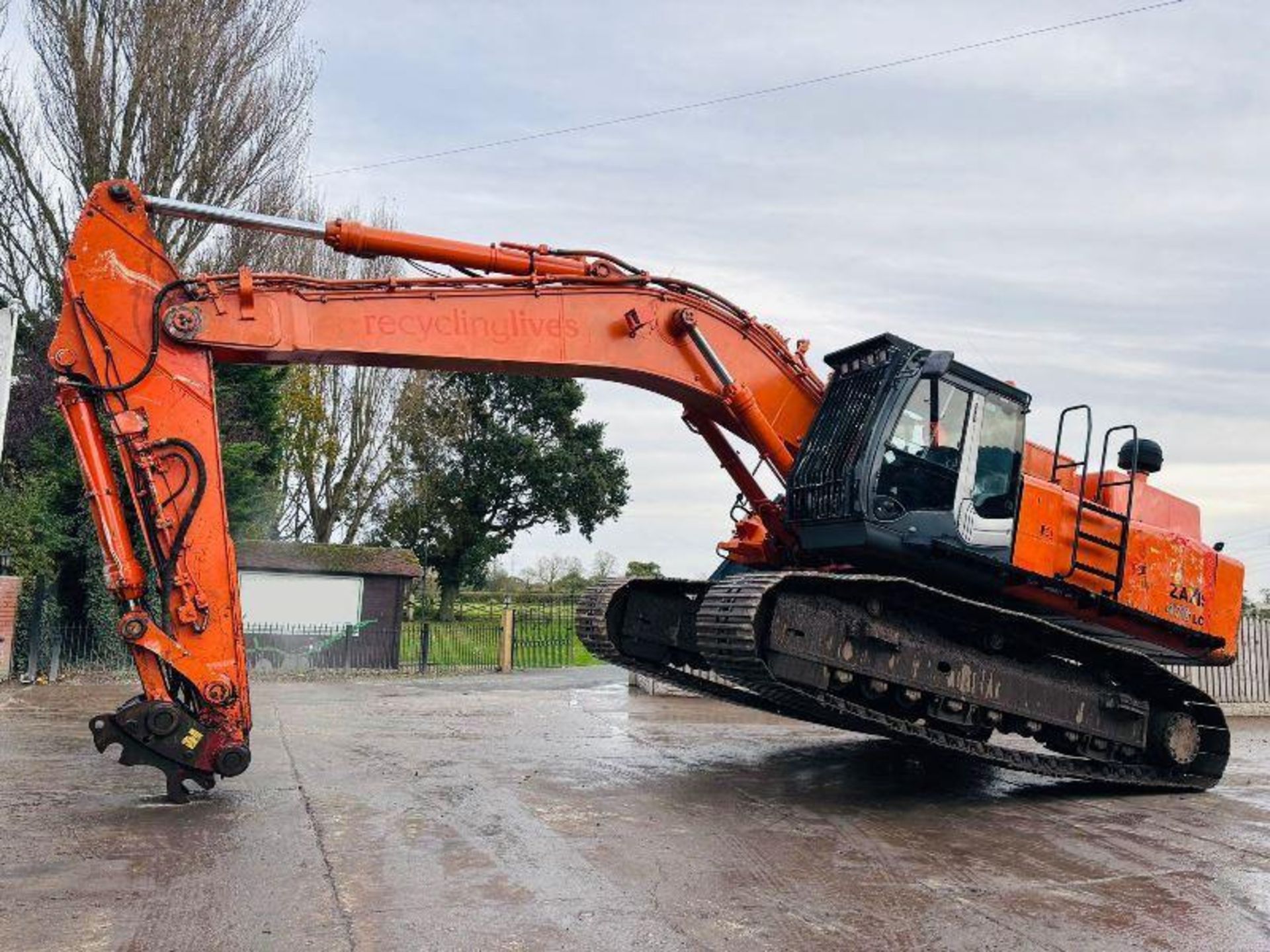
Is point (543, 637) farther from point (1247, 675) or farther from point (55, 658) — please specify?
point (1247, 675)

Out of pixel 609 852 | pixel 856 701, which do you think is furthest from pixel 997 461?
pixel 609 852

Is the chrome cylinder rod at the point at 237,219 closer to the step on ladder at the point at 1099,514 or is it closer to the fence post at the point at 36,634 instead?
the step on ladder at the point at 1099,514

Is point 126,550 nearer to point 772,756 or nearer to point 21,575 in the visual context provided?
point 772,756

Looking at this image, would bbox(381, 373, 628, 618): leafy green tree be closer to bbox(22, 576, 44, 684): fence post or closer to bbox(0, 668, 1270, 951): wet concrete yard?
bbox(22, 576, 44, 684): fence post

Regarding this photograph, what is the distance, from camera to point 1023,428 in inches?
354

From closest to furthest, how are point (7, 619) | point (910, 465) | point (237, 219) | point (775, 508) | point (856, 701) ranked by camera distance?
point (237, 219) < point (910, 465) < point (856, 701) < point (775, 508) < point (7, 619)

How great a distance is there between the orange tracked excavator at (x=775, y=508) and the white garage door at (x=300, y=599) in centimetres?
1619

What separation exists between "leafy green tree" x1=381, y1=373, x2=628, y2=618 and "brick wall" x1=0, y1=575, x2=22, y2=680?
62.3 feet

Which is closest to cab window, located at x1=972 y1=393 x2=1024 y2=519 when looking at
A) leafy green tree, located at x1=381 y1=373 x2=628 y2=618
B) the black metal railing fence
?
the black metal railing fence

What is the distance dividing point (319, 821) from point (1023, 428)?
217 inches

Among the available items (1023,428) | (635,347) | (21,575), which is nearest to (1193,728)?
(1023,428)

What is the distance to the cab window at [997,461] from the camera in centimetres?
868

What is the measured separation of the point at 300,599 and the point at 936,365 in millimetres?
19324

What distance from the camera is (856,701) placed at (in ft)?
28.5
